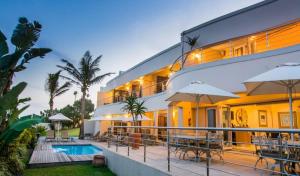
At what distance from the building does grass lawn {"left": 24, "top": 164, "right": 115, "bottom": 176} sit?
19.4ft

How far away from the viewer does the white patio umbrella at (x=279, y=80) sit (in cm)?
592

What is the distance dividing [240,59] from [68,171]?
8.67 metres

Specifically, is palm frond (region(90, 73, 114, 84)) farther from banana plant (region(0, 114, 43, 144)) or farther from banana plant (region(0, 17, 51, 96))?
banana plant (region(0, 114, 43, 144))

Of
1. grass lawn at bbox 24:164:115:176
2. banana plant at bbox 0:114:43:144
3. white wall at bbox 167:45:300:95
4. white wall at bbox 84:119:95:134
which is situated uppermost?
white wall at bbox 167:45:300:95

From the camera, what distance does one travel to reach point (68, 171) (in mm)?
9750

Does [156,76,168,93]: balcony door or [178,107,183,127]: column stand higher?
[156,76,168,93]: balcony door

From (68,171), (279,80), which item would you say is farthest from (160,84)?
(279,80)

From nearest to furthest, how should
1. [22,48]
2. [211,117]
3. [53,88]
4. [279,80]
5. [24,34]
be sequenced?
[279,80]
[22,48]
[24,34]
[211,117]
[53,88]

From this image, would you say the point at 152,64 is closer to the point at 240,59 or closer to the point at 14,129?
the point at 240,59

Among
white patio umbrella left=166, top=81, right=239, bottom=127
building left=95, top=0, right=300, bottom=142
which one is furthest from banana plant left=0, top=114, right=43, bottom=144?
building left=95, top=0, right=300, bottom=142

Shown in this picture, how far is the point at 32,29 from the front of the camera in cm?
838

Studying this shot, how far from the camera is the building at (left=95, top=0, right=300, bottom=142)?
1005 centimetres

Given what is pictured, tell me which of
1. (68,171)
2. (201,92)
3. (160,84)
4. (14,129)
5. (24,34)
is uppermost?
(24,34)

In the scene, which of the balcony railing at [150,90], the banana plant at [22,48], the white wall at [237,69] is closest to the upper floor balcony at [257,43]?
the white wall at [237,69]
